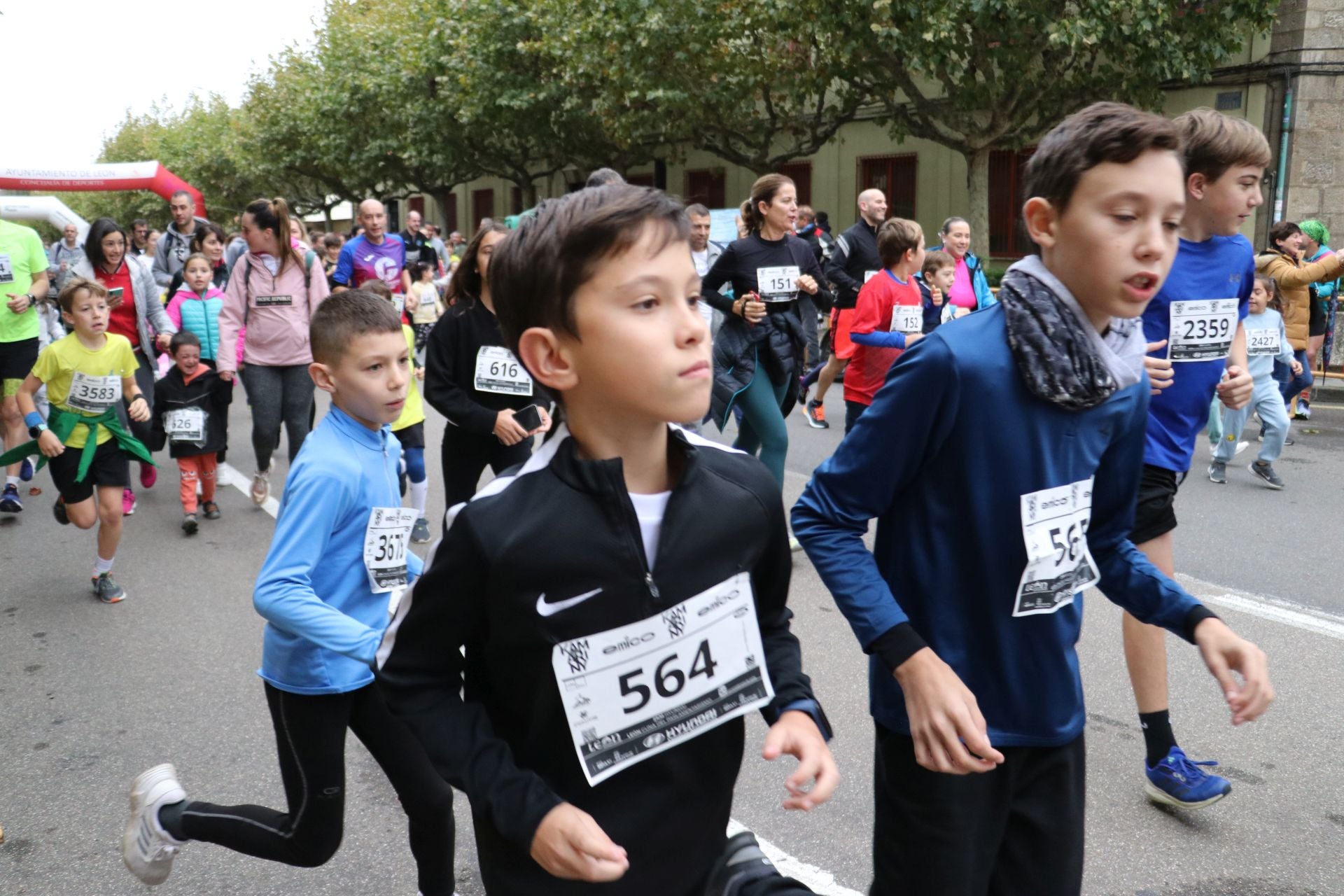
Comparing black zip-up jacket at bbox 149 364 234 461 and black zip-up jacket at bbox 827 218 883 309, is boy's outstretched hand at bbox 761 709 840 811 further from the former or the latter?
black zip-up jacket at bbox 827 218 883 309

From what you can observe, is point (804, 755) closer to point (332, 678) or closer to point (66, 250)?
point (332, 678)

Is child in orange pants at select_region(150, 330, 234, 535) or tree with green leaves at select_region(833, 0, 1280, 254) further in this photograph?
tree with green leaves at select_region(833, 0, 1280, 254)

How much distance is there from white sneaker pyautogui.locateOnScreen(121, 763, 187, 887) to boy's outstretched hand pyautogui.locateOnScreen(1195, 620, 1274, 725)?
2293 millimetres

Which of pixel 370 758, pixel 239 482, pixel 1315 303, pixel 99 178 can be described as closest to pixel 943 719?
pixel 370 758

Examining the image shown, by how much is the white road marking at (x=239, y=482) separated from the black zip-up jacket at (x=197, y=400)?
0.54 metres

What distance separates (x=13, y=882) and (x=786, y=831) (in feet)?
7.03

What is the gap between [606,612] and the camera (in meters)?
1.77

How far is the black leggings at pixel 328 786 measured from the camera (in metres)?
2.75

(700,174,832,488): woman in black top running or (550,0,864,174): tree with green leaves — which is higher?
(550,0,864,174): tree with green leaves

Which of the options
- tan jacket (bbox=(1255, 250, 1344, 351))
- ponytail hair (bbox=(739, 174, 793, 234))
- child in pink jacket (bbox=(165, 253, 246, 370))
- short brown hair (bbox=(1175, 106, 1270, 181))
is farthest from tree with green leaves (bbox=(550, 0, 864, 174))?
short brown hair (bbox=(1175, 106, 1270, 181))

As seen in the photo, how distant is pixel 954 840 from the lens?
2084 millimetres

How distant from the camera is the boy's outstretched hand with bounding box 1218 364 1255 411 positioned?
383cm

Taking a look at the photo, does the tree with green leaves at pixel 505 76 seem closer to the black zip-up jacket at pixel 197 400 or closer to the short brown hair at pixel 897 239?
the black zip-up jacket at pixel 197 400

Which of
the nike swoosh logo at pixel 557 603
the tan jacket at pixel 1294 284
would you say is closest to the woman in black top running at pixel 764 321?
the nike swoosh logo at pixel 557 603
